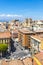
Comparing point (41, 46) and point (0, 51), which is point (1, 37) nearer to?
point (0, 51)

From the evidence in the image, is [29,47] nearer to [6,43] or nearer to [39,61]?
[6,43]

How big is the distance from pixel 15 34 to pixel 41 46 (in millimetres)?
39928

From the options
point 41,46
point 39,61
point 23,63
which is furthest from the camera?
point 41,46

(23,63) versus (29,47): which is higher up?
(23,63)

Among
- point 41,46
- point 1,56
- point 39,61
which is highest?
point 39,61

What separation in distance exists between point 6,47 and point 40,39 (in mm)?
12589

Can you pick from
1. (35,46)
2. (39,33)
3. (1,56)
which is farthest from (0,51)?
(39,33)

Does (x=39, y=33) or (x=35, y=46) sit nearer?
(x=35, y=46)

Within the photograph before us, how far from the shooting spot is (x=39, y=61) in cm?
2662

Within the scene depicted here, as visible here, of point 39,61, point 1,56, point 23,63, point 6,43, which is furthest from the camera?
point 6,43

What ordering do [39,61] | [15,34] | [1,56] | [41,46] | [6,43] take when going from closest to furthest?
[39,61]
[41,46]
[1,56]
[6,43]
[15,34]

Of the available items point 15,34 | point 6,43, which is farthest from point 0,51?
point 15,34

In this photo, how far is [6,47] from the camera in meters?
59.2

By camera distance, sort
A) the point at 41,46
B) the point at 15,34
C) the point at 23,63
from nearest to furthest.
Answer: the point at 23,63 < the point at 41,46 < the point at 15,34
